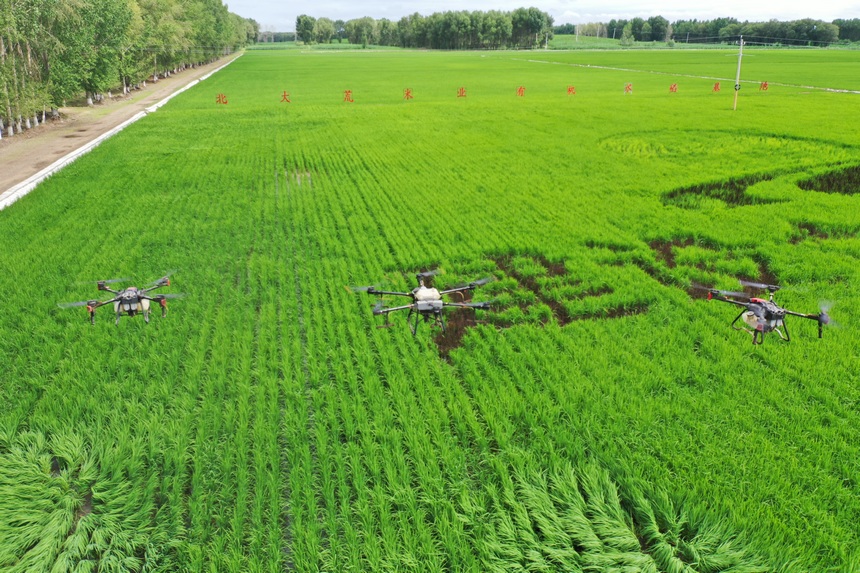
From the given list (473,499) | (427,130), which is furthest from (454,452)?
(427,130)

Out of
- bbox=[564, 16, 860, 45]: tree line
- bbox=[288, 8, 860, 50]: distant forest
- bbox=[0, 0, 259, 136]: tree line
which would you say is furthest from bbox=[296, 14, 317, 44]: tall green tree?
bbox=[0, 0, 259, 136]: tree line

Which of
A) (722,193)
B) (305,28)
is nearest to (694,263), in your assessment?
(722,193)

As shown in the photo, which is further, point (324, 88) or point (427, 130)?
point (324, 88)

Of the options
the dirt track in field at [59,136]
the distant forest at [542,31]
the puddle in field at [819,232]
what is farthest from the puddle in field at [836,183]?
the distant forest at [542,31]

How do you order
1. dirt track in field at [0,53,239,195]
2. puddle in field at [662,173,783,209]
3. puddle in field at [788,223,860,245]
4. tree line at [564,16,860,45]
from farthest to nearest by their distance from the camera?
tree line at [564,16,860,45] → dirt track in field at [0,53,239,195] → puddle in field at [662,173,783,209] → puddle in field at [788,223,860,245]

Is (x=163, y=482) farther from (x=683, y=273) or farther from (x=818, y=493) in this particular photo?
(x=683, y=273)

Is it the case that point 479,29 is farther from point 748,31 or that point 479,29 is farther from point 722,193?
point 722,193

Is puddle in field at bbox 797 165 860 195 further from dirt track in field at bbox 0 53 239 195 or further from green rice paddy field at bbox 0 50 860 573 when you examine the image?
dirt track in field at bbox 0 53 239 195
